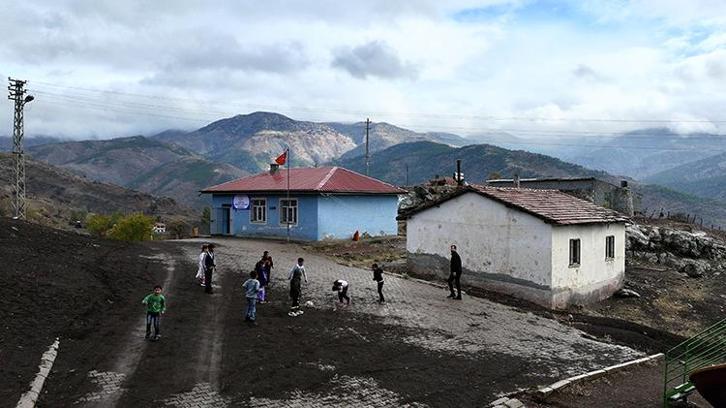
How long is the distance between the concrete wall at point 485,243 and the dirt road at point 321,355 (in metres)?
2.10

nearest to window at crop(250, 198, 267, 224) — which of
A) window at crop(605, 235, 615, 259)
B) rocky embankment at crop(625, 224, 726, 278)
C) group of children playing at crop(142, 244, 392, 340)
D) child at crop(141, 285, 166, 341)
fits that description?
group of children playing at crop(142, 244, 392, 340)

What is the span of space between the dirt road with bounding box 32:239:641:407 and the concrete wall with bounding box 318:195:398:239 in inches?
533

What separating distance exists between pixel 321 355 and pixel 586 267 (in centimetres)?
1398

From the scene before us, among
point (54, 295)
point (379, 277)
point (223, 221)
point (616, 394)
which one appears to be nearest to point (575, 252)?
point (379, 277)

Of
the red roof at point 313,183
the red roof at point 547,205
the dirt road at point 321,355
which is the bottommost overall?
the dirt road at point 321,355

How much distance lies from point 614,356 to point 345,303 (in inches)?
312

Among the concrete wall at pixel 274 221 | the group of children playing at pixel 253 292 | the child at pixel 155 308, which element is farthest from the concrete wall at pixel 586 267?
the concrete wall at pixel 274 221

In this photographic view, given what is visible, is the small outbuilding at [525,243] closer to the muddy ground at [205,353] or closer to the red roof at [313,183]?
the muddy ground at [205,353]

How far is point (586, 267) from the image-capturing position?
23.3m

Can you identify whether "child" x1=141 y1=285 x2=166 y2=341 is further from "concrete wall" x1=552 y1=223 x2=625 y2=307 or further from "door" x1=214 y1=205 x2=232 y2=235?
"door" x1=214 y1=205 x2=232 y2=235

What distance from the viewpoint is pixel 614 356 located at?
15539 mm

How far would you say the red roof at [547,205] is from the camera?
22.0 metres

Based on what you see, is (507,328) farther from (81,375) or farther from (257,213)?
(257,213)

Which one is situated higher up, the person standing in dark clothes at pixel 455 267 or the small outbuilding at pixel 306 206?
the small outbuilding at pixel 306 206
